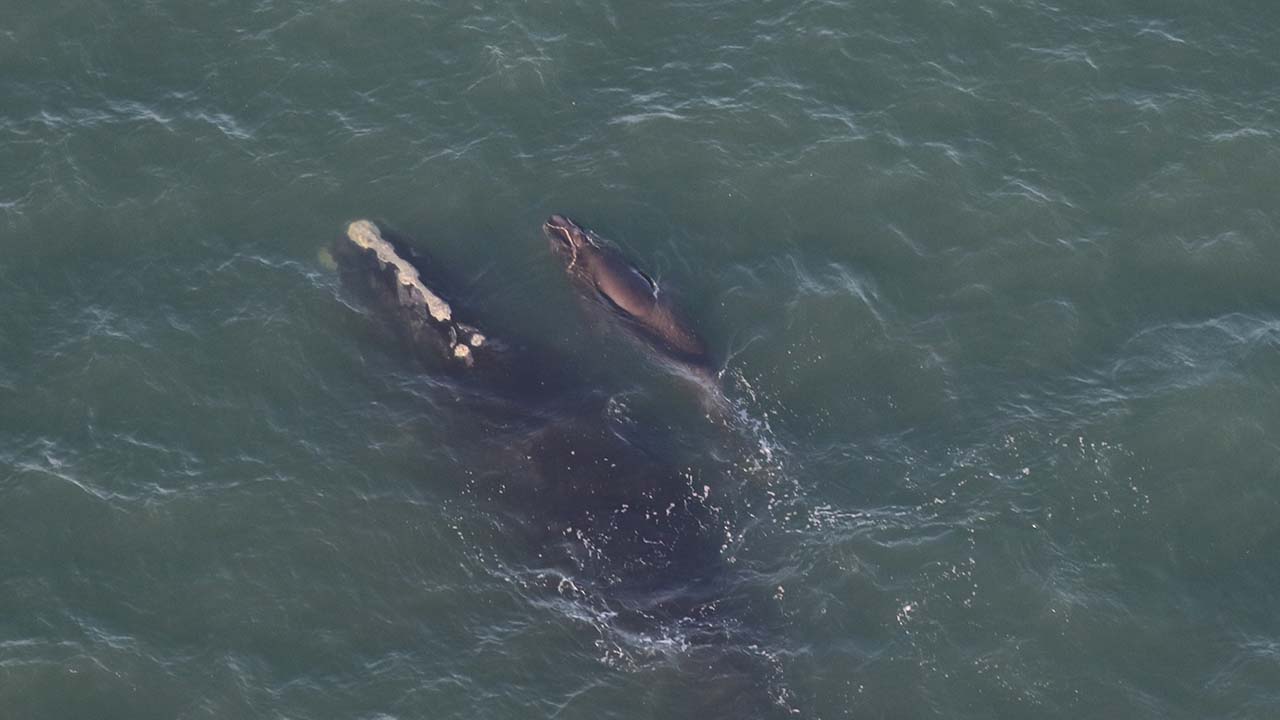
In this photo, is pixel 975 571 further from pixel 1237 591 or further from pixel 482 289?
pixel 482 289

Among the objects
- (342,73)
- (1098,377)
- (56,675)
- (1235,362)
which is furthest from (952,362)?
(56,675)

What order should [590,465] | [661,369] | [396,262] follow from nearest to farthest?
[590,465], [661,369], [396,262]

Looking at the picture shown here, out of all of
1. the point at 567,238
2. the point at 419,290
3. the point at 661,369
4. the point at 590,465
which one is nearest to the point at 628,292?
the point at 661,369

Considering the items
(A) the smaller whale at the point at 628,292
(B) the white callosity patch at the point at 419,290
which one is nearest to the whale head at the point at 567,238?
(A) the smaller whale at the point at 628,292

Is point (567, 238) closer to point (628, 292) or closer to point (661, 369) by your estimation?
point (628, 292)

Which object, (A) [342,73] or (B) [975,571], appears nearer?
(B) [975,571]

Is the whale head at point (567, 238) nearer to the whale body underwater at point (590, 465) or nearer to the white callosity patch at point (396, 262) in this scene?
the whale body underwater at point (590, 465)

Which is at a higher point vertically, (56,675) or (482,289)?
(482,289)

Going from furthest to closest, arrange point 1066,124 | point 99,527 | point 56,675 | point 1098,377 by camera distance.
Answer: point 1066,124 → point 1098,377 → point 99,527 → point 56,675
